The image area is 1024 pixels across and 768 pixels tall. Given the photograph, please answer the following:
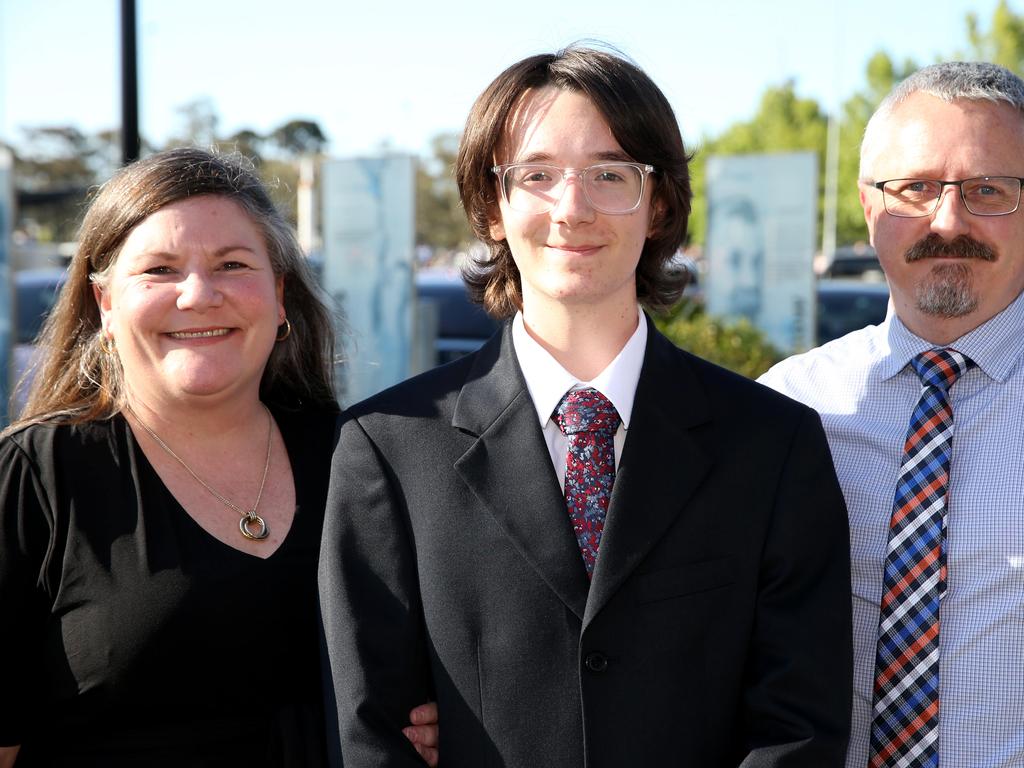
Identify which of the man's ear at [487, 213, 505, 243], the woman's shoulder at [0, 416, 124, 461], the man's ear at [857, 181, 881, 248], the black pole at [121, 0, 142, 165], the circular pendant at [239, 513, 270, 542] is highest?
the black pole at [121, 0, 142, 165]

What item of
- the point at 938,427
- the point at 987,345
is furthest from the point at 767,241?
the point at 938,427

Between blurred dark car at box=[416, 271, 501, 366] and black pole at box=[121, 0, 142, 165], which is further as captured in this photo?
blurred dark car at box=[416, 271, 501, 366]

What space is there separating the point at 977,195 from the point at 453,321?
812cm

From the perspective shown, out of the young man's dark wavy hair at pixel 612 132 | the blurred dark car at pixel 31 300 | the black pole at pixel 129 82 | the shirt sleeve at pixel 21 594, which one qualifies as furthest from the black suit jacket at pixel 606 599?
the blurred dark car at pixel 31 300

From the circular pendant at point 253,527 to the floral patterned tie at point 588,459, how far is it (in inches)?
33.2

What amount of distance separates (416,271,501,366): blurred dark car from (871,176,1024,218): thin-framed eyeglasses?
7359 millimetres

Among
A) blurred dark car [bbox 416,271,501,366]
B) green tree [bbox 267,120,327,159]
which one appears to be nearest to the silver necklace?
blurred dark car [bbox 416,271,501,366]

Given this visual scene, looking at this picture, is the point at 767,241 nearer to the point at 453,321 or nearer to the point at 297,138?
the point at 453,321

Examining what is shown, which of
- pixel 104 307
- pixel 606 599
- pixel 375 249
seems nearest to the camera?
pixel 606 599

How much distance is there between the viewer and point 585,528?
218cm

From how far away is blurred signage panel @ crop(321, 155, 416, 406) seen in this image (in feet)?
29.7

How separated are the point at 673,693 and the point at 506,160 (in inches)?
44.5

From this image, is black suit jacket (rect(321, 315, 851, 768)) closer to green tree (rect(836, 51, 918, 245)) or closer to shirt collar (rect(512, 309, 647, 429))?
shirt collar (rect(512, 309, 647, 429))

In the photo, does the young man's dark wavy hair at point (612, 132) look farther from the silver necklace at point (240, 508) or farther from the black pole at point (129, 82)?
the black pole at point (129, 82)
